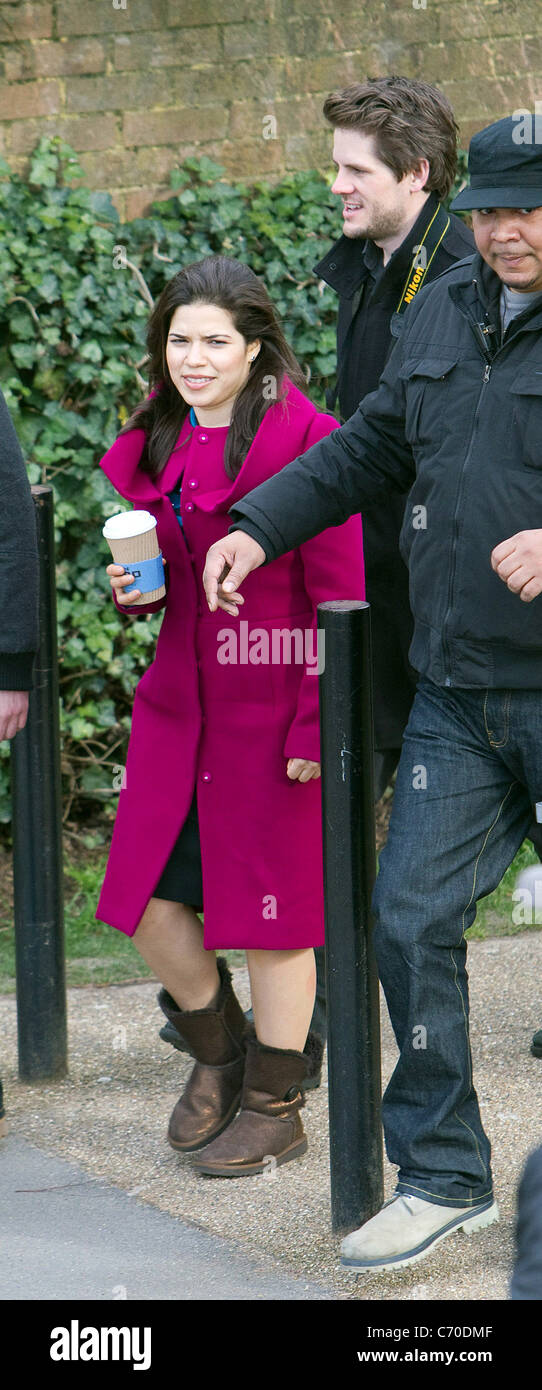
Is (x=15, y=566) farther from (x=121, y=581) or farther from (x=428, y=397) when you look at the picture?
(x=428, y=397)

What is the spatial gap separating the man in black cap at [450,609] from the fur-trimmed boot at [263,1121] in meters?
0.49

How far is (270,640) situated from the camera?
327cm

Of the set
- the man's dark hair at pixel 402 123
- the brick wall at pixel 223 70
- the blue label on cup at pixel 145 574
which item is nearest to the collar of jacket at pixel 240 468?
the blue label on cup at pixel 145 574

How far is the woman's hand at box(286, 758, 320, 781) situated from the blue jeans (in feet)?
1.16

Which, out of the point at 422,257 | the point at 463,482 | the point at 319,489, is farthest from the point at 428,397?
the point at 422,257

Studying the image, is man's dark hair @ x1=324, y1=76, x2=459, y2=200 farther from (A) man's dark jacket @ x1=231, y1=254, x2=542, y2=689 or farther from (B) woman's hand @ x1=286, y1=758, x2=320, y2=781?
(B) woman's hand @ x1=286, y1=758, x2=320, y2=781

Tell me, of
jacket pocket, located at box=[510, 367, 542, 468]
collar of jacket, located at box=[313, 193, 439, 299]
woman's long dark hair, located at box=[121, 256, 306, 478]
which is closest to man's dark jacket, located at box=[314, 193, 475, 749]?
collar of jacket, located at box=[313, 193, 439, 299]

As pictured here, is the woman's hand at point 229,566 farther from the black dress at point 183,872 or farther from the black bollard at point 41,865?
the black bollard at point 41,865

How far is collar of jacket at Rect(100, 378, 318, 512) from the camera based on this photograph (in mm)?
3250

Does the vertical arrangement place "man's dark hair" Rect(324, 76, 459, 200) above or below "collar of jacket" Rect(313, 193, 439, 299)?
above

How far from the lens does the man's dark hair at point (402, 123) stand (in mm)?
3762

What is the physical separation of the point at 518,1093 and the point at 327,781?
42.9 inches
